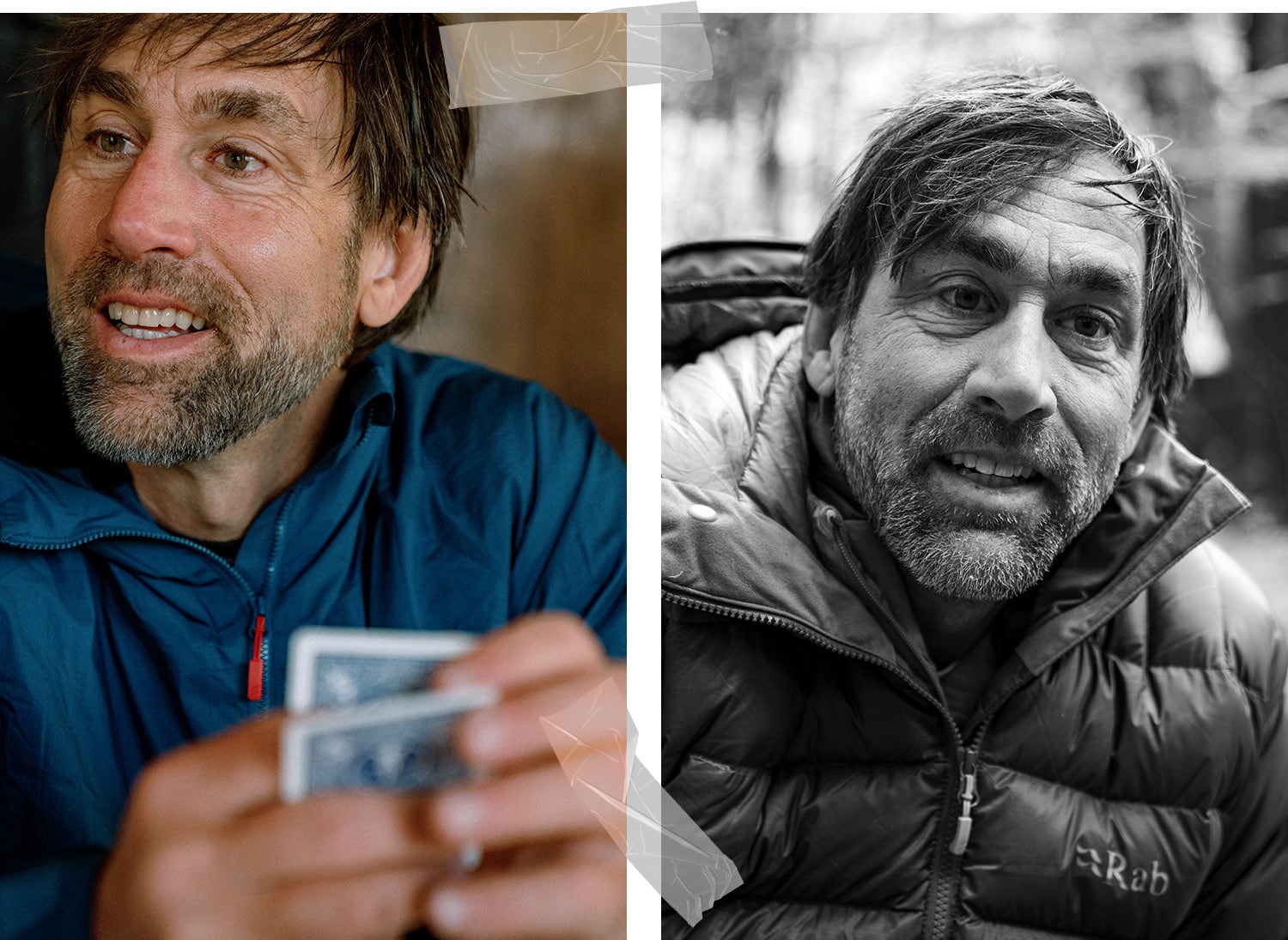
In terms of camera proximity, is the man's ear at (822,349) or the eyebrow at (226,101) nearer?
the eyebrow at (226,101)

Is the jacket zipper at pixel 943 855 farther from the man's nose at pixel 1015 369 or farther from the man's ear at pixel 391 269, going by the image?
the man's ear at pixel 391 269

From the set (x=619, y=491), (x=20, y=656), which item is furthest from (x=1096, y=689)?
(x=20, y=656)

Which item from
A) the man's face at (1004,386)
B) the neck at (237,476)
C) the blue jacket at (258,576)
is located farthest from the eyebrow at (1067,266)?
the neck at (237,476)

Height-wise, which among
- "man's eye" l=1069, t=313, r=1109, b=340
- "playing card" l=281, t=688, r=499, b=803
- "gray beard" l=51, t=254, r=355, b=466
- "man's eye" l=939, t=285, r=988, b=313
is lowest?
"playing card" l=281, t=688, r=499, b=803

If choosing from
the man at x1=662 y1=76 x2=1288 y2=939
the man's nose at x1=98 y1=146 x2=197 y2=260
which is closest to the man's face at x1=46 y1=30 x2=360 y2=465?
the man's nose at x1=98 y1=146 x2=197 y2=260

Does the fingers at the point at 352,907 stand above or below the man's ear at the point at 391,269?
below

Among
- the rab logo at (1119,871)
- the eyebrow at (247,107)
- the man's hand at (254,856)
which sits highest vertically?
the eyebrow at (247,107)

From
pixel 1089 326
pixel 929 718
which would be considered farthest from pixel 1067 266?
pixel 929 718

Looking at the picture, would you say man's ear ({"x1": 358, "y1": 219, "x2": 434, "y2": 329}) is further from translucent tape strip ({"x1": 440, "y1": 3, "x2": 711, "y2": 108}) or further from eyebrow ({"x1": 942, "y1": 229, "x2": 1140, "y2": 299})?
eyebrow ({"x1": 942, "y1": 229, "x2": 1140, "y2": 299})

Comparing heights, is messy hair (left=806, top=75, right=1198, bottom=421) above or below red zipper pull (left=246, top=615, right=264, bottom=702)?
above
